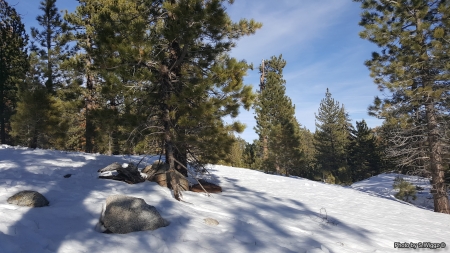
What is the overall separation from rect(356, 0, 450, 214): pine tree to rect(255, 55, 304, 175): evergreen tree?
40.2 feet

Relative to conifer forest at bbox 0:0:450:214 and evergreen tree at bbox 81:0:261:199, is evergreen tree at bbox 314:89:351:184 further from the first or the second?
evergreen tree at bbox 81:0:261:199

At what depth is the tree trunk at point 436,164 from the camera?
11.1 m

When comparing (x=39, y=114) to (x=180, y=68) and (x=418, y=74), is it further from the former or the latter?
(x=418, y=74)

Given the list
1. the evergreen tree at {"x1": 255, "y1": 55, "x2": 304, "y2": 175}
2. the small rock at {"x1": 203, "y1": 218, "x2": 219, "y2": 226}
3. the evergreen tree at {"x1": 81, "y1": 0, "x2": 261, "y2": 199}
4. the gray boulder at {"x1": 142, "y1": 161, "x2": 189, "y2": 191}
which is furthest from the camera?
the evergreen tree at {"x1": 255, "y1": 55, "x2": 304, "y2": 175}

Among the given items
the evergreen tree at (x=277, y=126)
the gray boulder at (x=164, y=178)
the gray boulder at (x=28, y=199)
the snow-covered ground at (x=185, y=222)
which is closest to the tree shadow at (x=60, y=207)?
the snow-covered ground at (x=185, y=222)

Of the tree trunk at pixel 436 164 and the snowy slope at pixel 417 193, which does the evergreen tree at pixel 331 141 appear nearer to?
the snowy slope at pixel 417 193

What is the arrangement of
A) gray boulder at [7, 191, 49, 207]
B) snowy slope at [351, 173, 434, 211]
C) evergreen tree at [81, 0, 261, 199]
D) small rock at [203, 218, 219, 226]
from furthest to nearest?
snowy slope at [351, 173, 434, 211] → evergreen tree at [81, 0, 261, 199] → small rock at [203, 218, 219, 226] → gray boulder at [7, 191, 49, 207]

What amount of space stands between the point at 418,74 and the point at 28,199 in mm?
14218

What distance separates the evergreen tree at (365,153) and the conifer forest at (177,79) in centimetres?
1988

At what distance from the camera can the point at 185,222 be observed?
499 cm

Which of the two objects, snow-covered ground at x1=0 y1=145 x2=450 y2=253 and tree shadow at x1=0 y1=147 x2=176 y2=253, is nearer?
tree shadow at x1=0 y1=147 x2=176 y2=253

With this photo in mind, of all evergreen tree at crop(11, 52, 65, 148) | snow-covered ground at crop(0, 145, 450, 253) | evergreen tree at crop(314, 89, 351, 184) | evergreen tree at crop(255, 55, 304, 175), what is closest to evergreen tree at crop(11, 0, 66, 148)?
evergreen tree at crop(11, 52, 65, 148)

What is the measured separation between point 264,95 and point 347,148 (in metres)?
16.4

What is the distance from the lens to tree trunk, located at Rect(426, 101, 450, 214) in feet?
36.4
